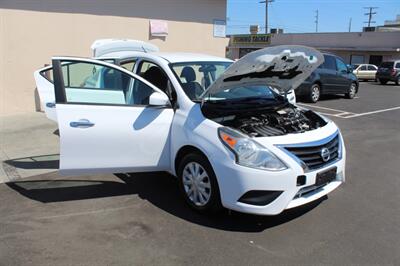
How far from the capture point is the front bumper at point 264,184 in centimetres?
364

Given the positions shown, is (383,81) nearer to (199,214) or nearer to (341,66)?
(341,66)

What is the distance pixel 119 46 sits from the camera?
7.46 meters

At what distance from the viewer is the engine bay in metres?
4.02

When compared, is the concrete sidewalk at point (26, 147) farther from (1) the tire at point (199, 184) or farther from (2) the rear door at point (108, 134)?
(1) the tire at point (199, 184)

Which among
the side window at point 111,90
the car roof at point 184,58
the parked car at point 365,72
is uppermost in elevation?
the car roof at point 184,58

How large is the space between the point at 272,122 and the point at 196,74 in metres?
1.23

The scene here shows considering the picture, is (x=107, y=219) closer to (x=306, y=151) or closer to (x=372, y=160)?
(x=306, y=151)

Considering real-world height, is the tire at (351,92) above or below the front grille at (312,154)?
below

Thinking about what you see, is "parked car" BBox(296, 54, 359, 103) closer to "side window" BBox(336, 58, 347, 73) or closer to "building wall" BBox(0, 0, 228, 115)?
"side window" BBox(336, 58, 347, 73)

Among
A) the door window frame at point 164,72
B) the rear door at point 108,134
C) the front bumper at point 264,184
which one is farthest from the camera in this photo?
the door window frame at point 164,72

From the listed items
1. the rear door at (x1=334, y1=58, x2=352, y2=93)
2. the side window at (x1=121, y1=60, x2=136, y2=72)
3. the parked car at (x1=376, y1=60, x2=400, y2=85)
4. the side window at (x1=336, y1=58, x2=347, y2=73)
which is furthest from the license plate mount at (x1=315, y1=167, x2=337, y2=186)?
the parked car at (x1=376, y1=60, x2=400, y2=85)

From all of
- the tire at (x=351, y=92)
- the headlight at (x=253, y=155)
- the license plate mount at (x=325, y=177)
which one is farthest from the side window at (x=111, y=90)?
the tire at (x=351, y=92)

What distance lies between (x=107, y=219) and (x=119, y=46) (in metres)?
4.19

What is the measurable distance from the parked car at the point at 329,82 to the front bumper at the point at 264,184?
423 inches
